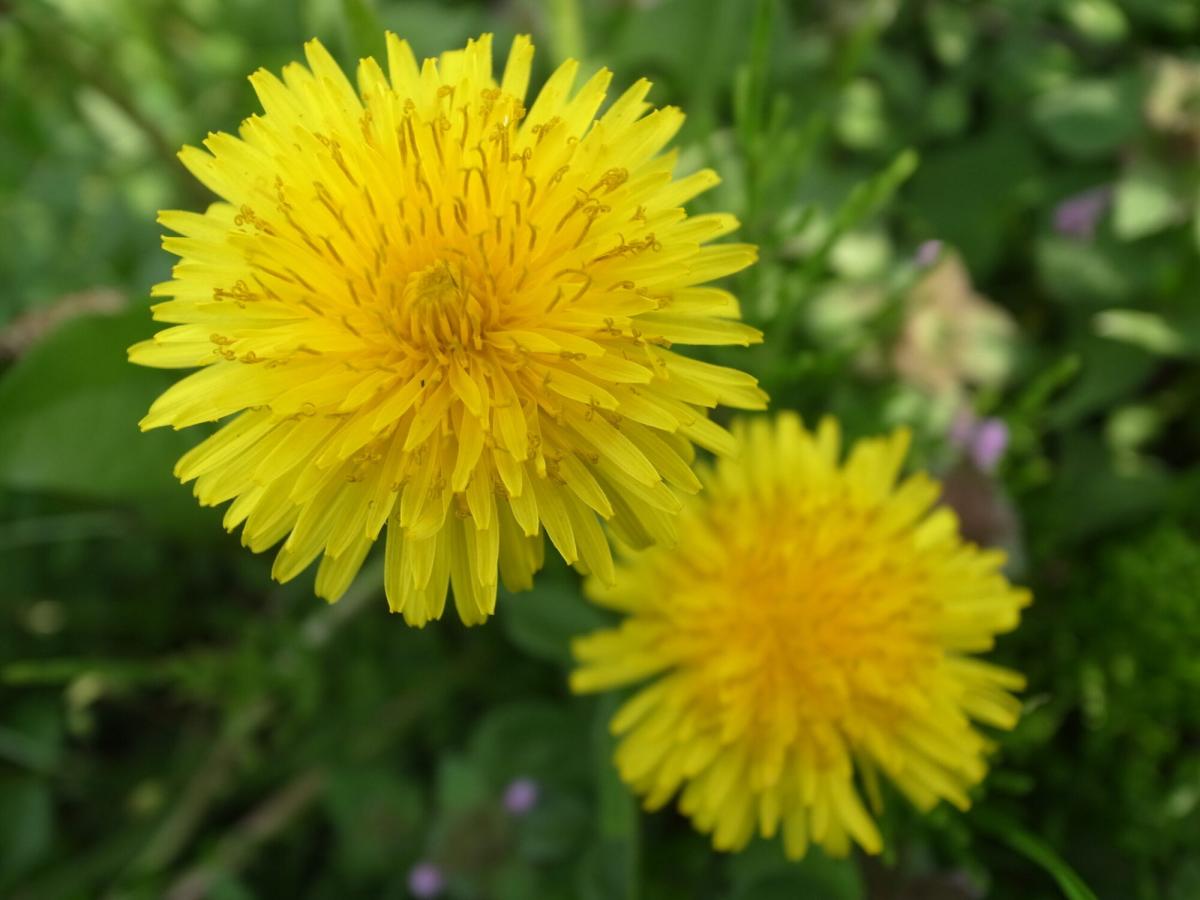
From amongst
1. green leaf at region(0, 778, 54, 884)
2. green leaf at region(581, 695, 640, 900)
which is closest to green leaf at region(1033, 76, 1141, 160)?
green leaf at region(581, 695, 640, 900)

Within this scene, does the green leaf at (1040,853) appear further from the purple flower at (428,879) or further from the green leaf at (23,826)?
the green leaf at (23,826)

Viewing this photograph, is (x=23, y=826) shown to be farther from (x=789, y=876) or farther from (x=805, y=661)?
(x=805, y=661)

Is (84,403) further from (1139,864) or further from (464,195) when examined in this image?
(1139,864)

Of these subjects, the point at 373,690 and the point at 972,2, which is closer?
the point at 373,690

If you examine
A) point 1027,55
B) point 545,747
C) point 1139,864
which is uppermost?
point 1027,55

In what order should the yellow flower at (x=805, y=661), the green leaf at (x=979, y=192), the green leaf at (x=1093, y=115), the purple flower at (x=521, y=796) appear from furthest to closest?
1. the green leaf at (x=979, y=192)
2. the green leaf at (x=1093, y=115)
3. the purple flower at (x=521, y=796)
4. the yellow flower at (x=805, y=661)

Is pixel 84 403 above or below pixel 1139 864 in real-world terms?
above

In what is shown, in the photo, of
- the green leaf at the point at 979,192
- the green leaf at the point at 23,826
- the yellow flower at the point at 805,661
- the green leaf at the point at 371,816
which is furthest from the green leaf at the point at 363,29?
the green leaf at the point at 23,826

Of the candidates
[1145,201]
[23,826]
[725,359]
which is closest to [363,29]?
[725,359]

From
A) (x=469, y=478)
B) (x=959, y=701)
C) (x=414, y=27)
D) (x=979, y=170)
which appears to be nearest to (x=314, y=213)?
(x=469, y=478)
